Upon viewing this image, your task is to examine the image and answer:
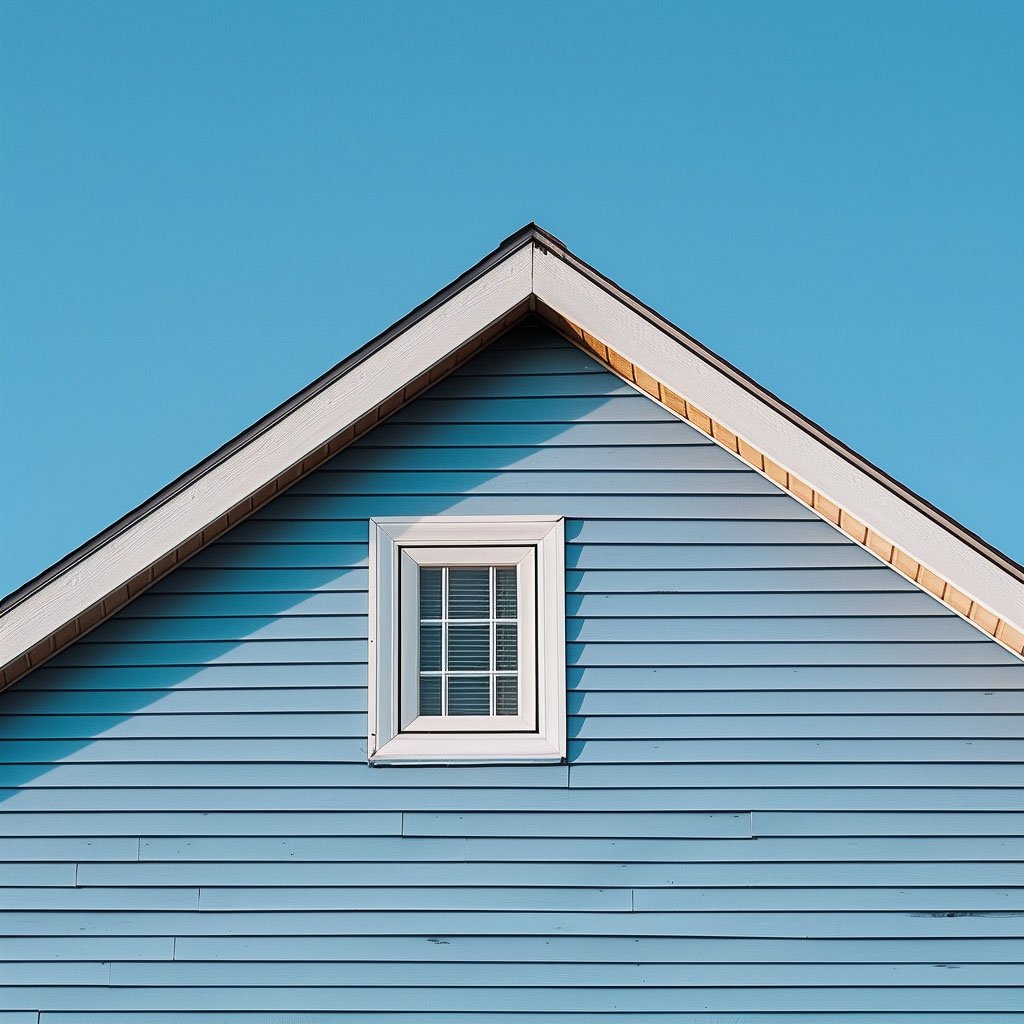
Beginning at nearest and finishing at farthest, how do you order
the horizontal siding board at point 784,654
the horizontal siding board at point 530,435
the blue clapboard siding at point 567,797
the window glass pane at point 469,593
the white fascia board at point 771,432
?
1. the white fascia board at point 771,432
2. the blue clapboard siding at point 567,797
3. the horizontal siding board at point 784,654
4. the window glass pane at point 469,593
5. the horizontal siding board at point 530,435

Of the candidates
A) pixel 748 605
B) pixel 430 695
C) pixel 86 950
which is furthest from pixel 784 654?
pixel 86 950

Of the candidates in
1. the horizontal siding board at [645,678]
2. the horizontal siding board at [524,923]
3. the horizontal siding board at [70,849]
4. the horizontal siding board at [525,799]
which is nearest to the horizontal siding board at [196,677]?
the horizontal siding board at [645,678]

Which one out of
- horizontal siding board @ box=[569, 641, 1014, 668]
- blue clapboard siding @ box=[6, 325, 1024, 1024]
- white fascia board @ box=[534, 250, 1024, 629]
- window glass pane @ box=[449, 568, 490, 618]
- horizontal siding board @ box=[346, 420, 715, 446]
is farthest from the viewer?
horizontal siding board @ box=[346, 420, 715, 446]

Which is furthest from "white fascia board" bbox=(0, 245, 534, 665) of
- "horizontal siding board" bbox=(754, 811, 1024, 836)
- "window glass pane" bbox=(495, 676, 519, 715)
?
"horizontal siding board" bbox=(754, 811, 1024, 836)

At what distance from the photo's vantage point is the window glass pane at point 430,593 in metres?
6.18

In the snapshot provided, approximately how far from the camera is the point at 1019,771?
594 centimetres

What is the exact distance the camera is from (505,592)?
6.19 meters

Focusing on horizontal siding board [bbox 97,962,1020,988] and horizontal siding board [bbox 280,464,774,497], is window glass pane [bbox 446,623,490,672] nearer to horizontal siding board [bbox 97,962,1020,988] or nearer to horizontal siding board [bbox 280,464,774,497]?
horizontal siding board [bbox 280,464,774,497]

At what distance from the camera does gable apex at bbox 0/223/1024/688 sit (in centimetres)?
580

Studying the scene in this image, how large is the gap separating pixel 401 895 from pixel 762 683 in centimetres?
191

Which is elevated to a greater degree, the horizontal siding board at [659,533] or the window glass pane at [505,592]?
the horizontal siding board at [659,533]

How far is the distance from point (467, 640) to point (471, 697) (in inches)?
10.5

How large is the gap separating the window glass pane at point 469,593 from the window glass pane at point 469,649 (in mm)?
72

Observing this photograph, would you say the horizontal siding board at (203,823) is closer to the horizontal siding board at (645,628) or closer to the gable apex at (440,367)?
the gable apex at (440,367)
